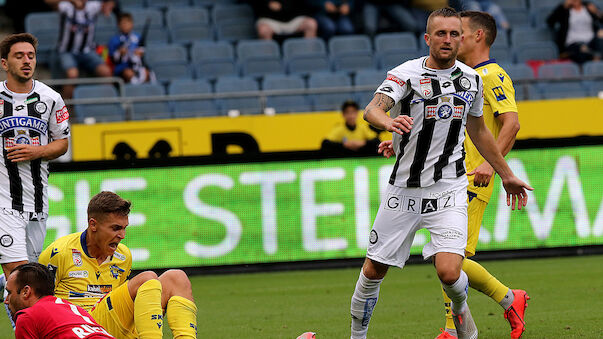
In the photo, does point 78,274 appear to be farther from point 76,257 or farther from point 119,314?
point 119,314

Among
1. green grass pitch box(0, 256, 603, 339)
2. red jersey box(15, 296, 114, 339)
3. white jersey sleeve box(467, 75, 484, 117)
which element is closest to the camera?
red jersey box(15, 296, 114, 339)

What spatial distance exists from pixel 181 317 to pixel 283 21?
1276cm

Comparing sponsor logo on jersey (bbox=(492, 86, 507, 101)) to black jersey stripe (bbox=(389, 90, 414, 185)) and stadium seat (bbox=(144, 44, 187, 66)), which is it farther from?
stadium seat (bbox=(144, 44, 187, 66))

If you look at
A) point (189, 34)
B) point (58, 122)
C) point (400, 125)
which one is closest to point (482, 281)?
point (400, 125)

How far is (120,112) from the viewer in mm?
14227

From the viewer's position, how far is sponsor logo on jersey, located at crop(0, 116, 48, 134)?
22.9ft

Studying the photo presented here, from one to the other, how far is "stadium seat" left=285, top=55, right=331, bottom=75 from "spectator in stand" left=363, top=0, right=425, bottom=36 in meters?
1.86

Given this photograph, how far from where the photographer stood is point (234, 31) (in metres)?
18.1

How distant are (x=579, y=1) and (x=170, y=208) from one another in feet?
31.6

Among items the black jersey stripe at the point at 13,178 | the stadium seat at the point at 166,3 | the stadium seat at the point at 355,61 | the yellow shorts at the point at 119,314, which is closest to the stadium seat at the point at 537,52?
the stadium seat at the point at 355,61

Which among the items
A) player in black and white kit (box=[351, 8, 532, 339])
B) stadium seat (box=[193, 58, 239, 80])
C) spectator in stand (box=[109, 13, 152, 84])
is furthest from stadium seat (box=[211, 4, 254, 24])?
player in black and white kit (box=[351, 8, 532, 339])

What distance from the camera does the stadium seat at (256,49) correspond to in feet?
55.5

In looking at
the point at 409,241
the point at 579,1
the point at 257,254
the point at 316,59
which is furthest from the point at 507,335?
the point at 579,1

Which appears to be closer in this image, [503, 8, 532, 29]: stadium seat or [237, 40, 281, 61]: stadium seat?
[237, 40, 281, 61]: stadium seat
